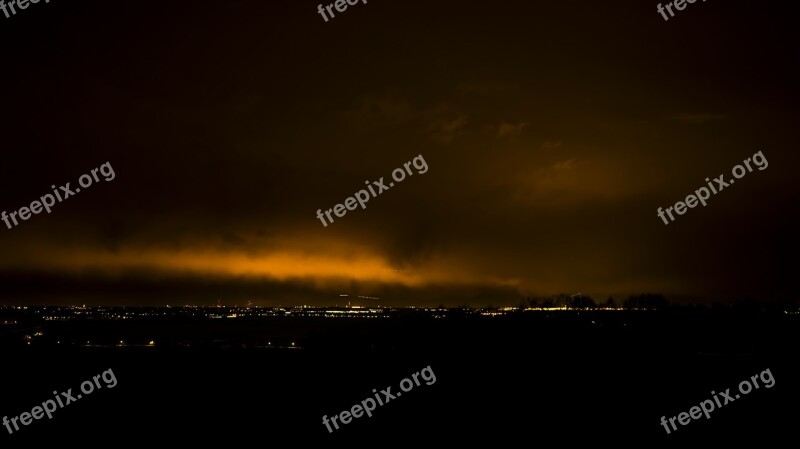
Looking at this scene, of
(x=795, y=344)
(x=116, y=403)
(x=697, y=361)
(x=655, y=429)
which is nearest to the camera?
(x=655, y=429)

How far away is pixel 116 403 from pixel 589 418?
29.0 meters

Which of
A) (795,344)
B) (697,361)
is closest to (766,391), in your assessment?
(697,361)

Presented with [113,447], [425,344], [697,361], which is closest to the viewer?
[113,447]

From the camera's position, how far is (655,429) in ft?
111

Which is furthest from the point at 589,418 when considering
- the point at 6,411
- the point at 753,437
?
the point at 6,411

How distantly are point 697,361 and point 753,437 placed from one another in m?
46.7

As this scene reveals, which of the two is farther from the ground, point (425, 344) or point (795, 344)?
point (425, 344)

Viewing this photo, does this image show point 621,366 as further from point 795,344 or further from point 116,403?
point 795,344

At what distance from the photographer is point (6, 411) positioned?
130 ft

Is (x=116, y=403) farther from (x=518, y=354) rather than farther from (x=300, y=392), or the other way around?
(x=518, y=354)

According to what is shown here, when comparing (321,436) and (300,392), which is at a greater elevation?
(300,392)

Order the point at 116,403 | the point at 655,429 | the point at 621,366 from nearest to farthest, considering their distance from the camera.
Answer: the point at 655,429, the point at 116,403, the point at 621,366

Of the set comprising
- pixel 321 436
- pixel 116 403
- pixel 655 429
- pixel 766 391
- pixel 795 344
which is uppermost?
pixel 116 403

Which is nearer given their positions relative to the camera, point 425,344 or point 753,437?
point 753,437
